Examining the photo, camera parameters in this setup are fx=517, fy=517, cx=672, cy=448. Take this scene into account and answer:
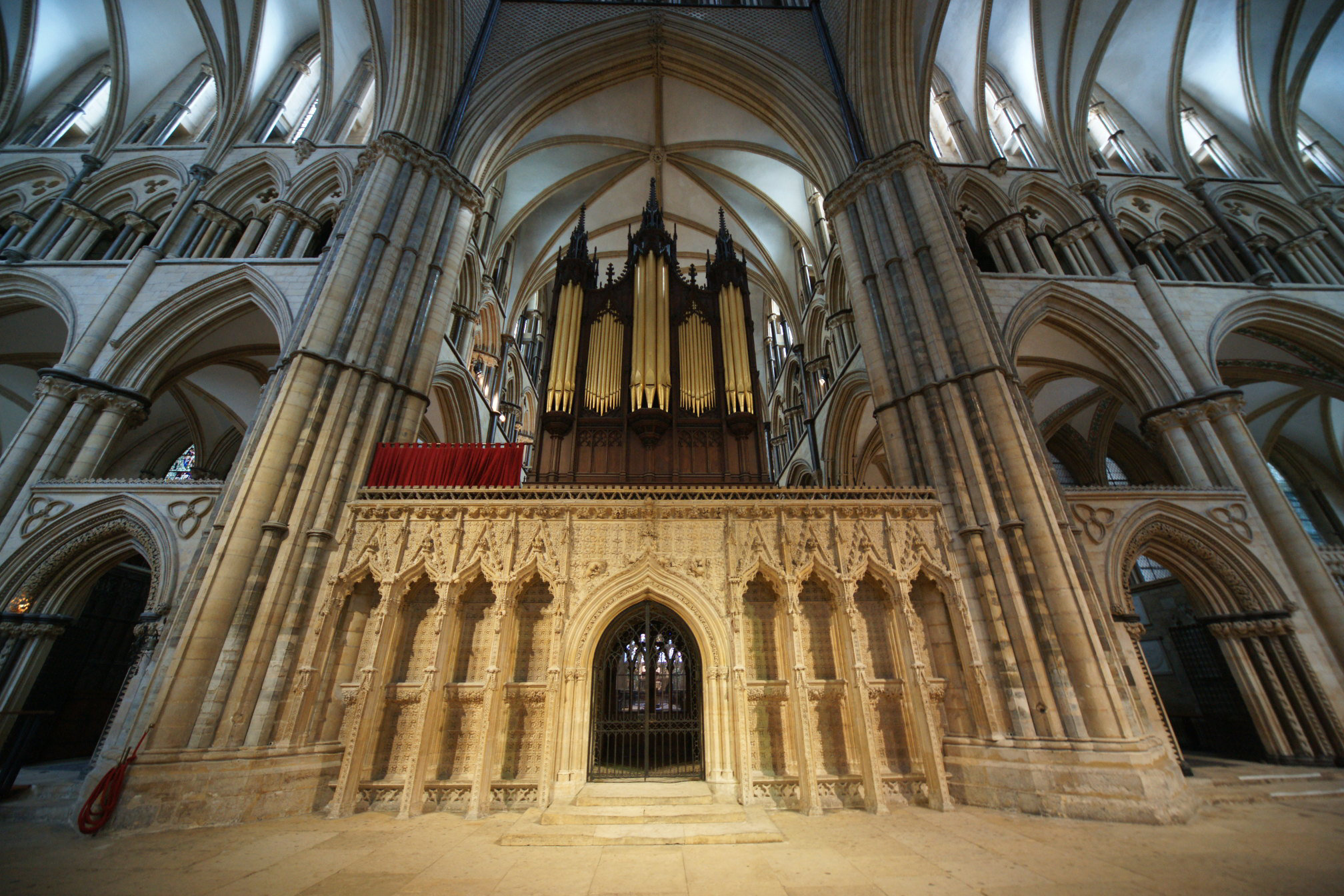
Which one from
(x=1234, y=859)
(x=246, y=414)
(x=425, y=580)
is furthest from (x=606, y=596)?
(x=246, y=414)

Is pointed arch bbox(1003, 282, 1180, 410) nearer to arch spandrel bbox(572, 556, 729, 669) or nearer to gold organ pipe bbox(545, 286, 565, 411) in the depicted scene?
arch spandrel bbox(572, 556, 729, 669)

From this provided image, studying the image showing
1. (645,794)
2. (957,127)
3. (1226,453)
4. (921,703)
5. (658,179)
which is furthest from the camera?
(658,179)

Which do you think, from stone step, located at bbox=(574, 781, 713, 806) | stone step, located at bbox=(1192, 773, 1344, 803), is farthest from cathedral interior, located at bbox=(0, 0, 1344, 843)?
stone step, located at bbox=(1192, 773, 1344, 803)

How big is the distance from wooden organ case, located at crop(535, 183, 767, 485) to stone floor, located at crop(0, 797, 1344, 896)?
600cm

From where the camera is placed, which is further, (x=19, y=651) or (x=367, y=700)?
(x=19, y=651)

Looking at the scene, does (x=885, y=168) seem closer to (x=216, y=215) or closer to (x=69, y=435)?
(x=216, y=215)

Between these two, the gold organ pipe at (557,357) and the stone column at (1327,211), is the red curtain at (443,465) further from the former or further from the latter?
the stone column at (1327,211)

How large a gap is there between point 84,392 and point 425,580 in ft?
25.3

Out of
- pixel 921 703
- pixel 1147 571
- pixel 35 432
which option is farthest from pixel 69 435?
pixel 1147 571

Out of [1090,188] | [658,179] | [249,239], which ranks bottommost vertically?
[249,239]

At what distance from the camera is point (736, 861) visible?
4180 millimetres

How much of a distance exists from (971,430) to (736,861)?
648 cm

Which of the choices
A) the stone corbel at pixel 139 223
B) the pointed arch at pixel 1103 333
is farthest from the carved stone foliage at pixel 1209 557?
the stone corbel at pixel 139 223

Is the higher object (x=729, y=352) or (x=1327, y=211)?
(x=1327, y=211)
